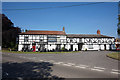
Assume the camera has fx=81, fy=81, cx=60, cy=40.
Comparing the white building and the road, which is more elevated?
the white building

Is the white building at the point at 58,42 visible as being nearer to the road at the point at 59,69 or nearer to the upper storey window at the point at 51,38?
the upper storey window at the point at 51,38

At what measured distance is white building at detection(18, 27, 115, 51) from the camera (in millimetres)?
26047

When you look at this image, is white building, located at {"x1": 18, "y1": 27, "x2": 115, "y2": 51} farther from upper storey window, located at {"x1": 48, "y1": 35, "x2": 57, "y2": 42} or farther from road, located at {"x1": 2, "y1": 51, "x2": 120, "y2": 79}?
road, located at {"x1": 2, "y1": 51, "x2": 120, "y2": 79}

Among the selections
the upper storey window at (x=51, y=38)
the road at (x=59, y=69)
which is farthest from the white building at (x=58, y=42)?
the road at (x=59, y=69)

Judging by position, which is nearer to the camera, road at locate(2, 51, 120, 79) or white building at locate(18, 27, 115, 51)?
road at locate(2, 51, 120, 79)

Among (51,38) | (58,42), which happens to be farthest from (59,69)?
(51,38)

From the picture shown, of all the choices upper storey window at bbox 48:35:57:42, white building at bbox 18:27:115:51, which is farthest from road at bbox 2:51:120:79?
upper storey window at bbox 48:35:57:42

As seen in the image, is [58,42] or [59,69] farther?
[58,42]

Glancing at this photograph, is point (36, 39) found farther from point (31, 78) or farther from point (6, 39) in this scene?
point (31, 78)

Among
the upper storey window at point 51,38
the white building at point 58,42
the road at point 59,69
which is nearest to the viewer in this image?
the road at point 59,69

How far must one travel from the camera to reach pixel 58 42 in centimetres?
2678

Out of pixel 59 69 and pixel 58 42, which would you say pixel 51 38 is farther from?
pixel 59 69

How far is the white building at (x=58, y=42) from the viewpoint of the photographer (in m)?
26.0

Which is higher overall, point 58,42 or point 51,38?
point 51,38
